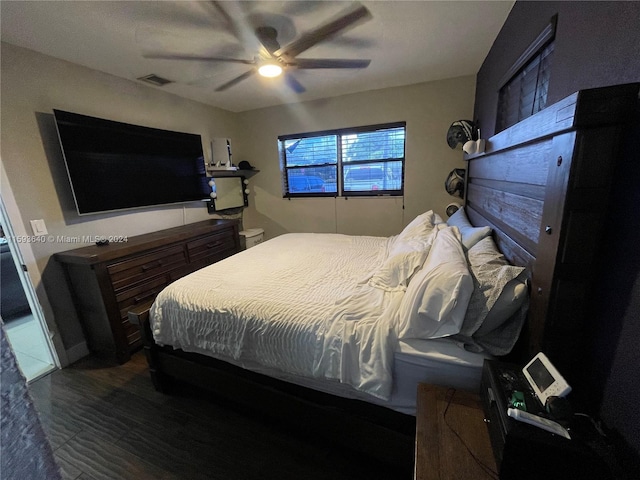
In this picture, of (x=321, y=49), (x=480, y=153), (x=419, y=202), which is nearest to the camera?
(x=480, y=153)

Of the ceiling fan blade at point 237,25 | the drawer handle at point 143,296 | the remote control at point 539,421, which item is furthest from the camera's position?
the drawer handle at point 143,296

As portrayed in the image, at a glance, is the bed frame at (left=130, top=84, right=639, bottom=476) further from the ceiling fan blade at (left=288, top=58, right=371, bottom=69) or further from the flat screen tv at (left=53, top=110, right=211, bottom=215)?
the flat screen tv at (left=53, top=110, right=211, bottom=215)

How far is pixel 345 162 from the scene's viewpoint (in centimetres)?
378

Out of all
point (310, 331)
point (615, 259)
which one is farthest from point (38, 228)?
point (615, 259)

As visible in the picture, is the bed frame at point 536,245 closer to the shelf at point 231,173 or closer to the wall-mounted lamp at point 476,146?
the wall-mounted lamp at point 476,146

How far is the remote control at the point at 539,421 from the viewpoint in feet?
2.34

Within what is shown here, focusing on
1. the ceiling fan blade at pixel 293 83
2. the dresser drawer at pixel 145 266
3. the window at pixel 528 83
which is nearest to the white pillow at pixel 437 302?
the window at pixel 528 83

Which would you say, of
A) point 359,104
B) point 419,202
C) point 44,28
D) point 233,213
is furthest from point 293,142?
point 44,28

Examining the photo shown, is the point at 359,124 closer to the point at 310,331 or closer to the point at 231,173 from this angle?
the point at 231,173

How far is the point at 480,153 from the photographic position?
210 centimetres

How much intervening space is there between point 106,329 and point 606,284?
10.3 feet

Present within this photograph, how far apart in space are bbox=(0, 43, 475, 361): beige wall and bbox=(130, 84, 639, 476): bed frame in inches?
49.8

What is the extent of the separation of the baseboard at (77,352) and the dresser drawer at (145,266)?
2.34 ft

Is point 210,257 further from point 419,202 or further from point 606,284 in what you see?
point 606,284
